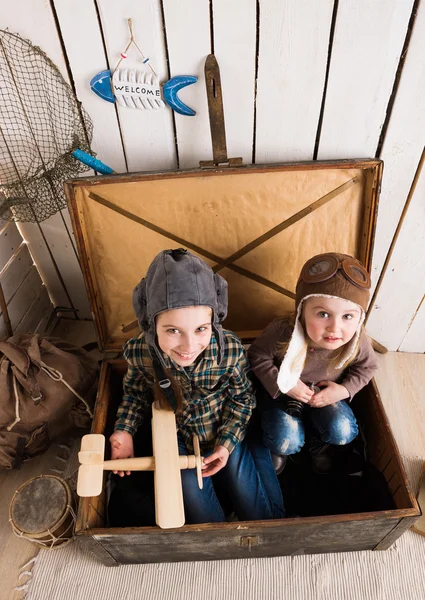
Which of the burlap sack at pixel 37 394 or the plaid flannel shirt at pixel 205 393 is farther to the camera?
the burlap sack at pixel 37 394

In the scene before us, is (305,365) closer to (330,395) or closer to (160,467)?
(330,395)

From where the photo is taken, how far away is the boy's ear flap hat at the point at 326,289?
0.90 metres

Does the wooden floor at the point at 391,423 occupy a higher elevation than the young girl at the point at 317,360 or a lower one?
lower

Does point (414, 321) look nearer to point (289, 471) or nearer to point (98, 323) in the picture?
point (289, 471)

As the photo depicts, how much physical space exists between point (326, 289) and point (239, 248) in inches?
14.3

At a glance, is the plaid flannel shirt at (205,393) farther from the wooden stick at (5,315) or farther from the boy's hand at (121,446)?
the wooden stick at (5,315)

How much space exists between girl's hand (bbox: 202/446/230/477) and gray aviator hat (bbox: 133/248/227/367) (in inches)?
14.7

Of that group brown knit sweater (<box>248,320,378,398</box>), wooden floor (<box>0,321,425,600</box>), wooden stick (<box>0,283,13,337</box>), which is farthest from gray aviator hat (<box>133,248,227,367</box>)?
wooden floor (<box>0,321,425,600</box>)

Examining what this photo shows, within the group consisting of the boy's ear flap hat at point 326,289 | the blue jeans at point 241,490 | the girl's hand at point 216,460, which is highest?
the boy's ear flap hat at point 326,289

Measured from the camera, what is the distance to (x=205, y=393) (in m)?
1.07

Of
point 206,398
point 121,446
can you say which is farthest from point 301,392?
point 121,446

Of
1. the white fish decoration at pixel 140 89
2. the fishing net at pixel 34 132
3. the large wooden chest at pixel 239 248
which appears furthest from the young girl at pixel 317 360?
the fishing net at pixel 34 132

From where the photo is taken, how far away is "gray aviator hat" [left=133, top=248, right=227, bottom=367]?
0.82 m

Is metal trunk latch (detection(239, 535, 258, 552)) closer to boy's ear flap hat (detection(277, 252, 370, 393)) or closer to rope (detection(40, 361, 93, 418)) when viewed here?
boy's ear flap hat (detection(277, 252, 370, 393))
